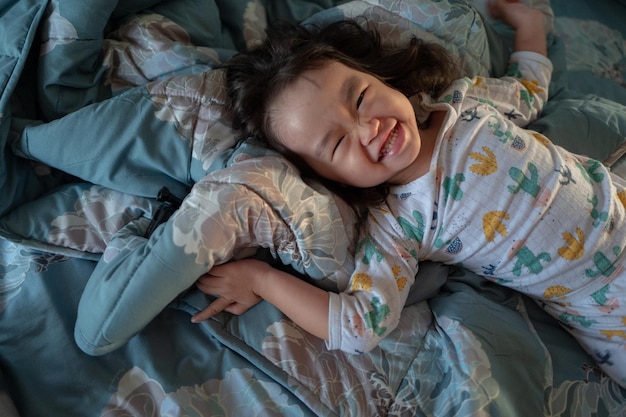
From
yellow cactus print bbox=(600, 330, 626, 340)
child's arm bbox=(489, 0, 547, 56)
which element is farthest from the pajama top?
child's arm bbox=(489, 0, 547, 56)

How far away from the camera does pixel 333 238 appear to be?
96cm

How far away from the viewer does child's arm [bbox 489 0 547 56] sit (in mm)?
1300

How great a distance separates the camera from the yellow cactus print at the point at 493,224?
97 centimetres

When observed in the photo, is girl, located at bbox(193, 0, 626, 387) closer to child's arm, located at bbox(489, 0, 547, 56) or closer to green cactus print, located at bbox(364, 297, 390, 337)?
green cactus print, located at bbox(364, 297, 390, 337)

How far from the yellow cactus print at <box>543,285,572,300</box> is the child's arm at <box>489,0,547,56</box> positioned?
0.61 meters

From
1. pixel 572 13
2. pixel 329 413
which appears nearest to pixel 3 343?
pixel 329 413

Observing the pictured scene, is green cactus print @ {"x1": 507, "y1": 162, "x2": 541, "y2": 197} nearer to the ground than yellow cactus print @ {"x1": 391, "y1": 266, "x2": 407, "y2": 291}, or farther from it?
farther from it

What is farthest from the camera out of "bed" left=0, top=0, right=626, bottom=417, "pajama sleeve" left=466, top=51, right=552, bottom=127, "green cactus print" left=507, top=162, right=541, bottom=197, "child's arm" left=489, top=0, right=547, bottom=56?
"child's arm" left=489, top=0, right=547, bottom=56

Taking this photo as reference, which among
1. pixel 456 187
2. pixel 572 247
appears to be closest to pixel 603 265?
pixel 572 247

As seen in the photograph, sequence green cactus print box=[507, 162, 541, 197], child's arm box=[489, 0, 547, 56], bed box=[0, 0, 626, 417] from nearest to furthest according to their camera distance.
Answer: bed box=[0, 0, 626, 417], green cactus print box=[507, 162, 541, 197], child's arm box=[489, 0, 547, 56]

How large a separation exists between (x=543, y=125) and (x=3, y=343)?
1.14m

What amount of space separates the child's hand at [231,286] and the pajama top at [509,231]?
0.15 metres

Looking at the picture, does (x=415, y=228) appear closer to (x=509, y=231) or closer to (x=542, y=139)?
(x=509, y=231)

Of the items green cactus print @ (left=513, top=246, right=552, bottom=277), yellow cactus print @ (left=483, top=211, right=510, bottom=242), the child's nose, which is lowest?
green cactus print @ (left=513, top=246, right=552, bottom=277)
